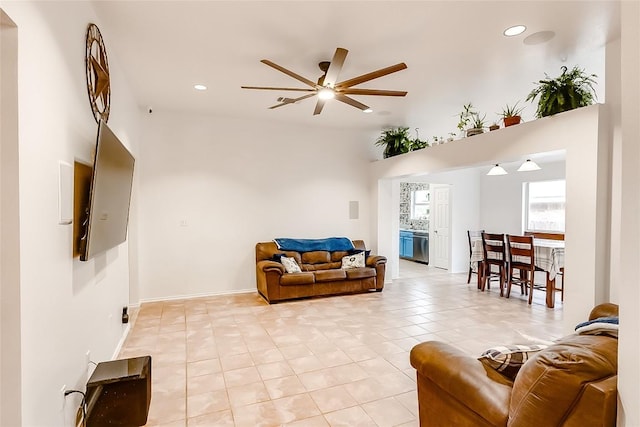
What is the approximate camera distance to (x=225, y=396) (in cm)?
254

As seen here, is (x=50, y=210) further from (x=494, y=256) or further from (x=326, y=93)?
(x=494, y=256)

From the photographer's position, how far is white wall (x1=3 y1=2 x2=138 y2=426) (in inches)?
56.4

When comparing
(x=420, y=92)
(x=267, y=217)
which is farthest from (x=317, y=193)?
(x=420, y=92)

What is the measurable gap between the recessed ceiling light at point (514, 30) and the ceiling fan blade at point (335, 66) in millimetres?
1415

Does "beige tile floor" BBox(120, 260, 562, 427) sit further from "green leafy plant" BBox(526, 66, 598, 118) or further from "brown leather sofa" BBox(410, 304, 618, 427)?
"green leafy plant" BBox(526, 66, 598, 118)

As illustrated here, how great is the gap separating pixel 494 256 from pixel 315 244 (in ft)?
10.1

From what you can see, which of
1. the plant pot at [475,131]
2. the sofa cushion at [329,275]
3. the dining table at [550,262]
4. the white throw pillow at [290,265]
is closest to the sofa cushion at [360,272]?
the sofa cushion at [329,275]

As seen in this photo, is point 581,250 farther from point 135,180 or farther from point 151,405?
point 135,180

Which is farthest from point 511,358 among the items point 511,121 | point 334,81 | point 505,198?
point 505,198

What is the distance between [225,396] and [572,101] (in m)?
4.02

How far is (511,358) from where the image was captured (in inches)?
64.2

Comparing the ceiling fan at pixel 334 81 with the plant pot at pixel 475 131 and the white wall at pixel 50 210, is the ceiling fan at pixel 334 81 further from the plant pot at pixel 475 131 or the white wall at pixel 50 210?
the plant pot at pixel 475 131

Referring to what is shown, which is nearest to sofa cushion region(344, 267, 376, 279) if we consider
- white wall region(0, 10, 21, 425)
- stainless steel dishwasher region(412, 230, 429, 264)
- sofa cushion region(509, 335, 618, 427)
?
stainless steel dishwasher region(412, 230, 429, 264)

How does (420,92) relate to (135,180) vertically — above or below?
above
